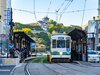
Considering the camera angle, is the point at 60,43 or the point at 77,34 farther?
the point at 77,34

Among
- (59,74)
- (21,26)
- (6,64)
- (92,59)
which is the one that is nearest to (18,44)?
(92,59)

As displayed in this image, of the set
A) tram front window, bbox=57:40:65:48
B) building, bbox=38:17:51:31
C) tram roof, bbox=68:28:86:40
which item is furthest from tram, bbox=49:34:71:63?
building, bbox=38:17:51:31

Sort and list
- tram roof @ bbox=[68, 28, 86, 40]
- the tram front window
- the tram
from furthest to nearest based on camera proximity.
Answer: tram roof @ bbox=[68, 28, 86, 40], the tram front window, the tram

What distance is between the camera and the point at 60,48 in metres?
43.9

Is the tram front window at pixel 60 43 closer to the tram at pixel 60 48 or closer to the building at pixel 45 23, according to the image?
the tram at pixel 60 48

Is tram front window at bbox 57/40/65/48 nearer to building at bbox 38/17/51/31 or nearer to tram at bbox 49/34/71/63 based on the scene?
tram at bbox 49/34/71/63

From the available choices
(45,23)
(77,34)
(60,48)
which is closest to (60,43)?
(60,48)

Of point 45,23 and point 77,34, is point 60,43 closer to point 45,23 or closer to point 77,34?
point 77,34

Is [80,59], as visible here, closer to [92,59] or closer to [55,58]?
[92,59]

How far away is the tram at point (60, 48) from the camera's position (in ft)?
144

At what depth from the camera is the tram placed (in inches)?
1724

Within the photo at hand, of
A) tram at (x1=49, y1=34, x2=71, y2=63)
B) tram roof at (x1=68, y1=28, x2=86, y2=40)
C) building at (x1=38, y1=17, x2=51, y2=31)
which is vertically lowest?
tram at (x1=49, y1=34, x2=71, y2=63)

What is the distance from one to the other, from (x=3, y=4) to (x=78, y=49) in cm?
6393

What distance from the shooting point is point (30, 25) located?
437 feet
